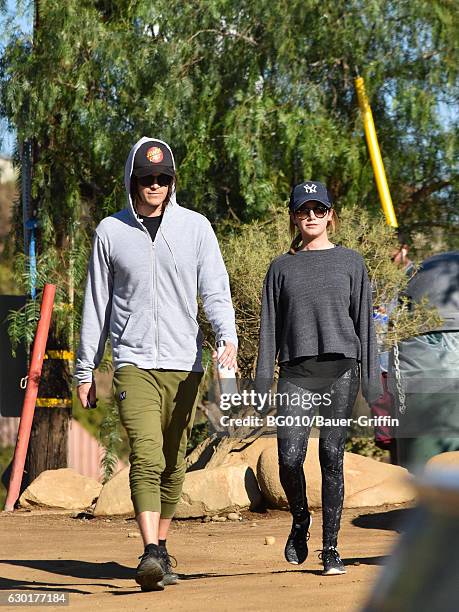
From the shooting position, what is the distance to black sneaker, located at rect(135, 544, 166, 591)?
17.0 ft

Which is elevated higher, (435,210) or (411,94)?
(411,94)

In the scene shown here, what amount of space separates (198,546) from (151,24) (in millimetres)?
6606

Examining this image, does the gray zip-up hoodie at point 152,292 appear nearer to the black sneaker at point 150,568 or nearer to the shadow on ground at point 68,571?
the black sneaker at point 150,568

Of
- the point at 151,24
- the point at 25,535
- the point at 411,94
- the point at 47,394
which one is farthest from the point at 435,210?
the point at 25,535

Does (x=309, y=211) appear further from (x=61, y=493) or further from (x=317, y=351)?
(x=61, y=493)

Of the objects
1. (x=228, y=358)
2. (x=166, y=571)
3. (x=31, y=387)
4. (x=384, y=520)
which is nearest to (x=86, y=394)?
(x=228, y=358)

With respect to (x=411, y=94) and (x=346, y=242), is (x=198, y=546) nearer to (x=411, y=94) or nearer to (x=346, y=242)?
(x=346, y=242)

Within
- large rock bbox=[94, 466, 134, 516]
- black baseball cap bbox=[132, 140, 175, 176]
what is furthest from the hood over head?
large rock bbox=[94, 466, 134, 516]

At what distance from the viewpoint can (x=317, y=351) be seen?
5.64 meters

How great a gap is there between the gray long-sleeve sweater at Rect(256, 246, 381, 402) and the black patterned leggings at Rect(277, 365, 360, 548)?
109 mm

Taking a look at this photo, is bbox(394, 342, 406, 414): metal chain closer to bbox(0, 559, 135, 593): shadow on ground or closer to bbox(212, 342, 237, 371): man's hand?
bbox(0, 559, 135, 593): shadow on ground

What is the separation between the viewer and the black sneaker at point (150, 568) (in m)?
5.17

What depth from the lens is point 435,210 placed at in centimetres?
1409

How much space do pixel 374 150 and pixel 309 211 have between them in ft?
23.5
